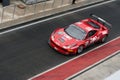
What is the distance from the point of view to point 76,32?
72.1 ft

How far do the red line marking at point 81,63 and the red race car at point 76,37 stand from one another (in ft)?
2.12

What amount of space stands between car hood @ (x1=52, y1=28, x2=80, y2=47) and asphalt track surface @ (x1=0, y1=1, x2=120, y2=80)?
2.45 feet

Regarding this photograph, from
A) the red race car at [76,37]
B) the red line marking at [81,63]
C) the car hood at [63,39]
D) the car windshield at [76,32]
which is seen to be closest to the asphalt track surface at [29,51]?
the red line marking at [81,63]

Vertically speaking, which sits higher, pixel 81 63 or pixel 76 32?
pixel 76 32

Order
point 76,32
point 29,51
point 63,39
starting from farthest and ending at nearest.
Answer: point 76,32, point 63,39, point 29,51

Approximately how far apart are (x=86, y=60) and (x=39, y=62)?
3.13 m

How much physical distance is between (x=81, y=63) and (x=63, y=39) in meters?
1.93

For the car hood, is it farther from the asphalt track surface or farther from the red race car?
the asphalt track surface

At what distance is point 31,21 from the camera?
2473 cm

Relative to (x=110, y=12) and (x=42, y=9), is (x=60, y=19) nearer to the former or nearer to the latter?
(x=42, y=9)

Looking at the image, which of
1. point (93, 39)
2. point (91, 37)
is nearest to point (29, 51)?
point (91, 37)

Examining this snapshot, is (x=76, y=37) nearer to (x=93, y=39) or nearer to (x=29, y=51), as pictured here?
(x=93, y=39)

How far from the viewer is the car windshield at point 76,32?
21703mm

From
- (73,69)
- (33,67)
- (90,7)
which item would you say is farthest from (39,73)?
(90,7)
